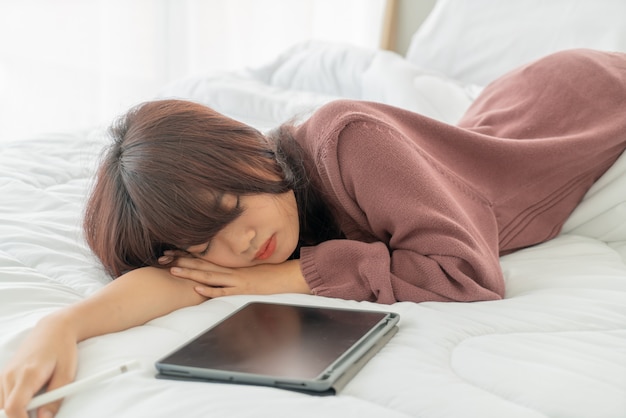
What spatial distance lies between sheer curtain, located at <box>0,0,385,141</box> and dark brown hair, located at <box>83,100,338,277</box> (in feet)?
4.29

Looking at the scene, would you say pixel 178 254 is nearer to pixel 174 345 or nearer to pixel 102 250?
pixel 102 250

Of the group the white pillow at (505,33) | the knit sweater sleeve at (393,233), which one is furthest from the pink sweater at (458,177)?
the white pillow at (505,33)

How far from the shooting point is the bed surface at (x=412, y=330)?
2.15 ft

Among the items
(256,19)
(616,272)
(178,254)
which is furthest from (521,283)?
(256,19)

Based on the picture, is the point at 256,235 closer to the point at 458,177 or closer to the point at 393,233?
the point at 393,233

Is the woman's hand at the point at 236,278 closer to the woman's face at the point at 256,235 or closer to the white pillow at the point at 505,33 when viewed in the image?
the woman's face at the point at 256,235

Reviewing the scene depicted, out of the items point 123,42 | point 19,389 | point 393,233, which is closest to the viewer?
point 19,389

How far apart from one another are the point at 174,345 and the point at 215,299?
17cm

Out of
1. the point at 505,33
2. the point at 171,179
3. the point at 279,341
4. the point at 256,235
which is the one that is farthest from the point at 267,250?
the point at 505,33

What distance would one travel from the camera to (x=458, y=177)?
3.79 ft

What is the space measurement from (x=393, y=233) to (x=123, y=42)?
5.85ft

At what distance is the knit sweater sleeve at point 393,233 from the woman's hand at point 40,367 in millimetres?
337

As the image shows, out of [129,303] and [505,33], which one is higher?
[505,33]

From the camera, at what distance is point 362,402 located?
2.15 feet
